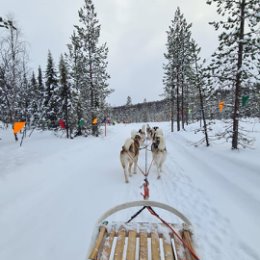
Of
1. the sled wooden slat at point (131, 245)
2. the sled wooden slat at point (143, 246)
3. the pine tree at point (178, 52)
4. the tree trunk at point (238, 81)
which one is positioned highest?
the pine tree at point (178, 52)

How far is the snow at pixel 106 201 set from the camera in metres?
3.83

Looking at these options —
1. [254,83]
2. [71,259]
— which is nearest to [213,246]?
[71,259]

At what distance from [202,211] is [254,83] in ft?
23.8

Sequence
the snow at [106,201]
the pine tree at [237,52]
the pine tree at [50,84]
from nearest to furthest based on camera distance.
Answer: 1. the snow at [106,201]
2. the pine tree at [237,52]
3. the pine tree at [50,84]

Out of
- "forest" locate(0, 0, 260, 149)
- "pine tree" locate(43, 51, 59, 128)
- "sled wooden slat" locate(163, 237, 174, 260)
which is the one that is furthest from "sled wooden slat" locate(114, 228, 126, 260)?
"pine tree" locate(43, 51, 59, 128)

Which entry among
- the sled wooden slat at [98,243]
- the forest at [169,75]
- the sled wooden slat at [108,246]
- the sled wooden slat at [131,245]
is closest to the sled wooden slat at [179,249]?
the sled wooden slat at [131,245]

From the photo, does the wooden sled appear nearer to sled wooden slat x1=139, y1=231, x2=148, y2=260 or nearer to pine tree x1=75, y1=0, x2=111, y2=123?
sled wooden slat x1=139, y1=231, x2=148, y2=260

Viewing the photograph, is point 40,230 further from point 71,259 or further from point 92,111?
point 92,111

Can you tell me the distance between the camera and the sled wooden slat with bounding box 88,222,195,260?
9.59ft

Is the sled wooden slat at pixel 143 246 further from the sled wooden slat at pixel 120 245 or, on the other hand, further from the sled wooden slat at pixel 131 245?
the sled wooden slat at pixel 120 245

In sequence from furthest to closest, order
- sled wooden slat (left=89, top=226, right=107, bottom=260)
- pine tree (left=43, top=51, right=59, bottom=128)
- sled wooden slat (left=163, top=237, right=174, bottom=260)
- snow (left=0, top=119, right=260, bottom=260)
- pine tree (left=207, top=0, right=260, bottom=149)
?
pine tree (left=43, top=51, right=59, bottom=128)
pine tree (left=207, top=0, right=260, bottom=149)
snow (left=0, top=119, right=260, bottom=260)
sled wooden slat (left=163, top=237, right=174, bottom=260)
sled wooden slat (left=89, top=226, right=107, bottom=260)

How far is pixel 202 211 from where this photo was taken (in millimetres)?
5176

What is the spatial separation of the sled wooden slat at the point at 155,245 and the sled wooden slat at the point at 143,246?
0.33 feet

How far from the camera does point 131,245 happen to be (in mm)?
3137
